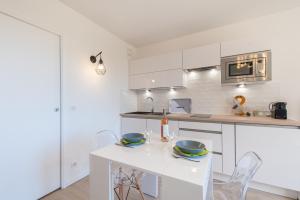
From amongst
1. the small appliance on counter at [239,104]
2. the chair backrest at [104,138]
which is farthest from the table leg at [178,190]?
the small appliance on counter at [239,104]

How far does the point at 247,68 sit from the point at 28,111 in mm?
2826

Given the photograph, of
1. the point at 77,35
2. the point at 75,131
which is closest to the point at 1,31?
the point at 77,35

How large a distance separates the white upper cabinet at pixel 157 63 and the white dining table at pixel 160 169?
66.9 inches

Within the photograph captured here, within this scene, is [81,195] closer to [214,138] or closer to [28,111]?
[28,111]

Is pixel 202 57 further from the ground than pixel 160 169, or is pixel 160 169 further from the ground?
pixel 202 57

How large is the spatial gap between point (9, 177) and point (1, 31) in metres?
1.44

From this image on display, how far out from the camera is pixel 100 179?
1.08 m

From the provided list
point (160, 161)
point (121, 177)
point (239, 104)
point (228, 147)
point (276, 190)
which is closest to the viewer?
point (160, 161)

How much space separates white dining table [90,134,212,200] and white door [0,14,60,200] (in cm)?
102

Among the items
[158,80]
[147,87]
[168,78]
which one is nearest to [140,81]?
[147,87]

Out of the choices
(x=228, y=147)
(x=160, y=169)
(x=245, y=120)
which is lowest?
(x=228, y=147)

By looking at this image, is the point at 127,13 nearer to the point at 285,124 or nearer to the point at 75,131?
the point at 75,131

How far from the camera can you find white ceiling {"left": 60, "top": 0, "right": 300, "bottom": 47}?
1917 millimetres

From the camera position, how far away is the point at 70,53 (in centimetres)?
204
